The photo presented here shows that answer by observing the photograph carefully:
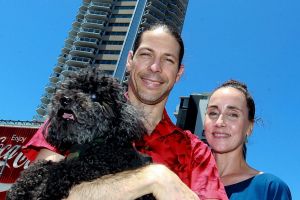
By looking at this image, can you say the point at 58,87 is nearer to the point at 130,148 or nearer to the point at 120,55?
the point at 130,148

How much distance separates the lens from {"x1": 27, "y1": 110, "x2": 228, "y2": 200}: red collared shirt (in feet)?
8.82

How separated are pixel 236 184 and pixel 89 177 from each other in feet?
4.87

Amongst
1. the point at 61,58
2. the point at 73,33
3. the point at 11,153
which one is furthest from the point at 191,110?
the point at 73,33

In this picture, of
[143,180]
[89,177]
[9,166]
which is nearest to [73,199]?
[89,177]

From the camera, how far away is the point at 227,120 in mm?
3654

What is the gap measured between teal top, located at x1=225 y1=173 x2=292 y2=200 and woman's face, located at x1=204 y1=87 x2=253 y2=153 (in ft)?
1.41

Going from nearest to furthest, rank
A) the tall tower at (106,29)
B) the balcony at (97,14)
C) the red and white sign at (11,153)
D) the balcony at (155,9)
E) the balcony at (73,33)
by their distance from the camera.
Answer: the red and white sign at (11,153), the tall tower at (106,29), the balcony at (155,9), the balcony at (97,14), the balcony at (73,33)

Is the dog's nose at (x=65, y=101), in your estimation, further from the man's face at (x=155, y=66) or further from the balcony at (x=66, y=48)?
the balcony at (x=66, y=48)

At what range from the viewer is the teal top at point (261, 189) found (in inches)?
124

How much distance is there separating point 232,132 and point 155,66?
41.3 inches

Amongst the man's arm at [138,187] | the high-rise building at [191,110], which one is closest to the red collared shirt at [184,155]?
the man's arm at [138,187]

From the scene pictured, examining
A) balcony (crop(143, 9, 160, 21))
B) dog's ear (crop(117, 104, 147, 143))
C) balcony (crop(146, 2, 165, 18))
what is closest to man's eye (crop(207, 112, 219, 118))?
dog's ear (crop(117, 104, 147, 143))

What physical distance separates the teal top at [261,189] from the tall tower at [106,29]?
302 feet

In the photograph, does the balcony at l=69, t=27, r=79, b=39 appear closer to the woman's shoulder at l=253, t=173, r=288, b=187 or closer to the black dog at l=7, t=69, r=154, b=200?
the black dog at l=7, t=69, r=154, b=200
